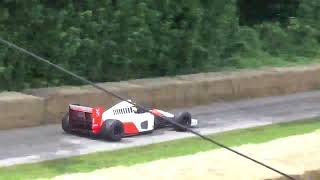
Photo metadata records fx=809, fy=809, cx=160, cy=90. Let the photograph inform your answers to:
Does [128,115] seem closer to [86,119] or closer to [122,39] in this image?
[86,119]

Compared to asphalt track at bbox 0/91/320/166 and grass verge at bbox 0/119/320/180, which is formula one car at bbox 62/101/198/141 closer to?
asphalt track at bbox 0/91/320/166

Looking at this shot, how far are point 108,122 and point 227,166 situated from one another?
285 cm

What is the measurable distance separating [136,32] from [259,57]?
11.9ft

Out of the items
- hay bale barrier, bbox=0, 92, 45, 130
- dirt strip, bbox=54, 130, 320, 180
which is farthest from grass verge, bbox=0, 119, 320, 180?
hay bale barrier, bbox=0, 92, 45, 130

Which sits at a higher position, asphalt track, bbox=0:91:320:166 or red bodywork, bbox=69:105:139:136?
red bodywork, bbox=69:105:139:136

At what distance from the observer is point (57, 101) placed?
34.4 ft

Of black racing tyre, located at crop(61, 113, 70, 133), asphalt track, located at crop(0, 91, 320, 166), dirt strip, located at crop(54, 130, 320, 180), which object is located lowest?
asphalt track, located at crop(0, 91, 320, 166)

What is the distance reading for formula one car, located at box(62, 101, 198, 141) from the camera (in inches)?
368

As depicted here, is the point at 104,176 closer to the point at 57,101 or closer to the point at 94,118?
the point at 94,118

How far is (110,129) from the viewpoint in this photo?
9.31 meters

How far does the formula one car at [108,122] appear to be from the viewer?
9359 millimetres

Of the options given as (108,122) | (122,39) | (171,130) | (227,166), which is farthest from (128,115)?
(227,166)

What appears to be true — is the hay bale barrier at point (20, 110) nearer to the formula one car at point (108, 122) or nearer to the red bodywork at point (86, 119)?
the formula one car at point (108, 122)

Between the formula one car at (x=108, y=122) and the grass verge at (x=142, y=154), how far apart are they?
0.43 metres
